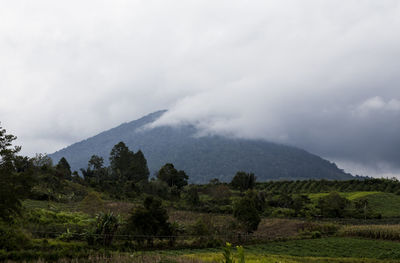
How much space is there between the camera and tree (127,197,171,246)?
2400 centimetres

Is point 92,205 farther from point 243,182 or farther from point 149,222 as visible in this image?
point 243,182

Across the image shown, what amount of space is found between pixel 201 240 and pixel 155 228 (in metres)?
4.28

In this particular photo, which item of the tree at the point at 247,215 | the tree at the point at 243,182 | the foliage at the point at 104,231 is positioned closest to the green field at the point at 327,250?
the tree at the point at 247,215

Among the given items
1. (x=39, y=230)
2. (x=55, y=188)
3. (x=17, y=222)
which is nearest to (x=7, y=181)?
(x=17, y=222)

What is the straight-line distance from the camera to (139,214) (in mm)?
24531

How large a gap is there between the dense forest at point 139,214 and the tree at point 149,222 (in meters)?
0.08

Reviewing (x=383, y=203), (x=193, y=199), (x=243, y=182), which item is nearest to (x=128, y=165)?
(x=193, y=199)

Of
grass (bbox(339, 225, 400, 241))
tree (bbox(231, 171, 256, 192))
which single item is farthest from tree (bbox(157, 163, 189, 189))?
grass (bbox(339, 225, 400, 241))

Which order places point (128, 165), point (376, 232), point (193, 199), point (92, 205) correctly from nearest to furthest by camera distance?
point (376, 232), point (92, 205), point (193, 199), point (128, 165)

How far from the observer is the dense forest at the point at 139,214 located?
18.0 metres

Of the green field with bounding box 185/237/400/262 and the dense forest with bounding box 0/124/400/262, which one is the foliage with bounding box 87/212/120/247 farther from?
the green field with bounding box 185/237/400/262

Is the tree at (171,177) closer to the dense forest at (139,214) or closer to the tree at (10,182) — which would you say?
the dense forest at (139,214)

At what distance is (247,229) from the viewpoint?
32.5 meters

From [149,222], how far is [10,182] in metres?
10.9
